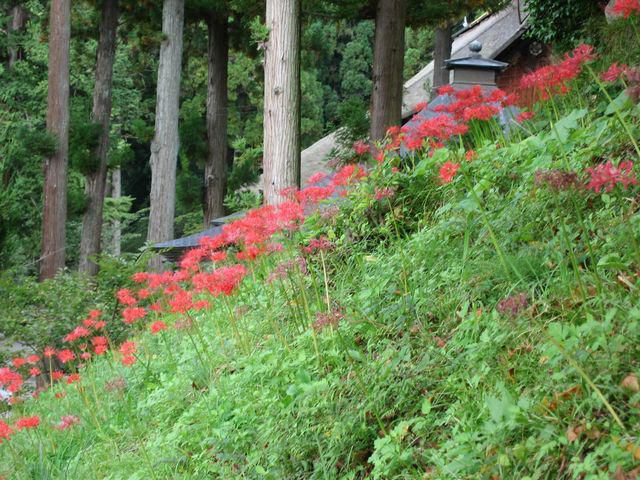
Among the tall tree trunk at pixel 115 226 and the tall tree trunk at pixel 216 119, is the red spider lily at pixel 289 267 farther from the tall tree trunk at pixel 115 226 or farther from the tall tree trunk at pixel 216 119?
the tall tree trunk at pixel 115 226

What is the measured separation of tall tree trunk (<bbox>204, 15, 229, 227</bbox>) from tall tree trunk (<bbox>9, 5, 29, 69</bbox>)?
22.1 feet

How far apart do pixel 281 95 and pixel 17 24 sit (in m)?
16.2

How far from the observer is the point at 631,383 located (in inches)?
99.2

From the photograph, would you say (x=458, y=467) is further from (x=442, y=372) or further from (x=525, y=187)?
(x=525, y=187)

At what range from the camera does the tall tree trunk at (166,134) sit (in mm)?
15516

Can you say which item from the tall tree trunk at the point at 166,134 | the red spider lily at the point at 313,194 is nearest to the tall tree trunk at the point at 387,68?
the tall tree trunk at the point at 166,134

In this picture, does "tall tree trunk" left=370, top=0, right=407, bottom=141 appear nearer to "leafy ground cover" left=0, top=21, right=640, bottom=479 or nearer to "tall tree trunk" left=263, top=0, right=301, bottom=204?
"tall tree trunk" left=263, top=0, right=301, bottom=204

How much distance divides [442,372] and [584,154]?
57.6 inches

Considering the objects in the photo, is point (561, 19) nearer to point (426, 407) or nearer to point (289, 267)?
point (289, 267)

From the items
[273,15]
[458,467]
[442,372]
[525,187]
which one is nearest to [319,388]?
[442,372]

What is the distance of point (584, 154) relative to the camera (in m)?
4.09

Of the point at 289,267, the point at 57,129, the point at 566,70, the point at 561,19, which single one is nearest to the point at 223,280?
the point at 289,267

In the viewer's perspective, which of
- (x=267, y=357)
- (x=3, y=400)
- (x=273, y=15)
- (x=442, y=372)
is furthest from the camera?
(x=273, y=15)

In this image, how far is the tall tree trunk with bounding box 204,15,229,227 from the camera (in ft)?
56.2
